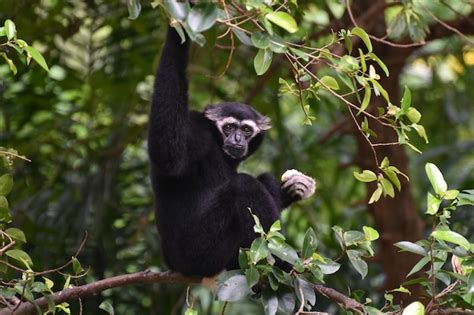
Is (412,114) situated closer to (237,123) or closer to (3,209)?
(3,209)

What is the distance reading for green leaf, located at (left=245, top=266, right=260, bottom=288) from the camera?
3.66 meters

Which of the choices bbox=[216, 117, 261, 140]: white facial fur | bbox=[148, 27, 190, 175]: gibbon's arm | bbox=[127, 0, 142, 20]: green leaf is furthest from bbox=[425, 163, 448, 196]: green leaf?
bbox=[216, 117, 261, 140]: white facial fur

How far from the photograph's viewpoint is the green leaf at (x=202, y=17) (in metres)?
3.02

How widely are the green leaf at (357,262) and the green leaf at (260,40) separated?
1.07m

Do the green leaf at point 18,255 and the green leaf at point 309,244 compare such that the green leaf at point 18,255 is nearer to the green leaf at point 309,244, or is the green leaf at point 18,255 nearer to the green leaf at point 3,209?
the green leaf at point 3,209

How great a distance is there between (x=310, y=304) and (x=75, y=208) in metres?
3.63

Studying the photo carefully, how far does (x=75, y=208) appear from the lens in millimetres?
7184

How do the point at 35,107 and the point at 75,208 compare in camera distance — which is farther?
the point at 35,107

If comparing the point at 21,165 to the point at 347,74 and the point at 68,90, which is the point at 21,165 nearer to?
the point at 68,90

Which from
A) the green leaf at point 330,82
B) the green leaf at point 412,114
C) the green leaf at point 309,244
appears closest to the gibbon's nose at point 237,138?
the green leaf at point 330,82

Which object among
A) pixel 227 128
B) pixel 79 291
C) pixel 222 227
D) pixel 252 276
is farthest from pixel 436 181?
pixel 227 128

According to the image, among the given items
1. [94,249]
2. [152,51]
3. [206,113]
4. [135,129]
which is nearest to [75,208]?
[94,249]

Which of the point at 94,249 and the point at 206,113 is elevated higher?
the point at 206,113

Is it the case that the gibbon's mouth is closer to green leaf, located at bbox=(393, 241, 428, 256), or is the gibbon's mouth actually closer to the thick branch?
the thick branch
